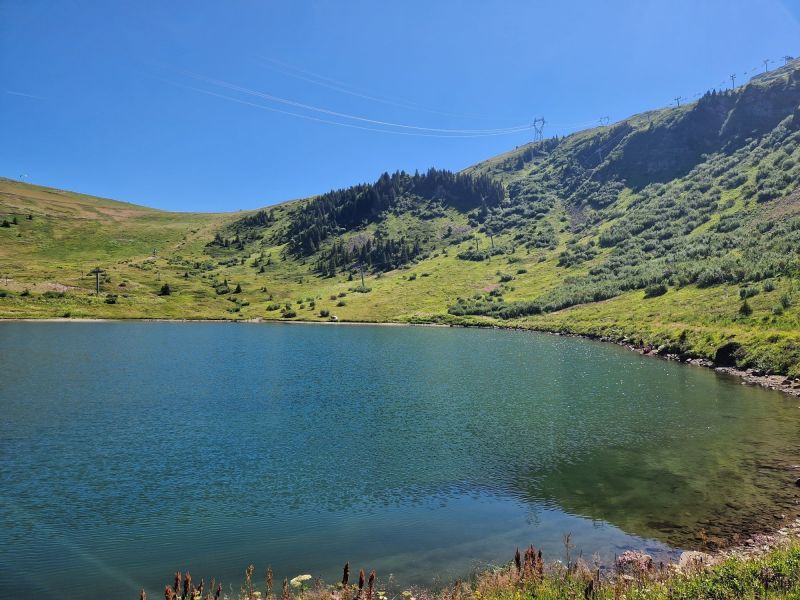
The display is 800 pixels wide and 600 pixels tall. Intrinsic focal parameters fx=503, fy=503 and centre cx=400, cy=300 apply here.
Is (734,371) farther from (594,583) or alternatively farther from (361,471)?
(594,583)

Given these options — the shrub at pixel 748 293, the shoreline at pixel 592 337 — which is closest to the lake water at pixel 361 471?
the shoreline at pixel 592 337

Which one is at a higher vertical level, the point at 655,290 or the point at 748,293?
the point at 655,290

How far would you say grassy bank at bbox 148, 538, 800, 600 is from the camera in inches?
552

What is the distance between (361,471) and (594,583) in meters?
17.4

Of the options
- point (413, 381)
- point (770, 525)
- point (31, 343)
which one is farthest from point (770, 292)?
point (31, 343)

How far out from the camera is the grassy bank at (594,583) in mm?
14031

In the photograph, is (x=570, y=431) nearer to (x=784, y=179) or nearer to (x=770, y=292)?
(x=770, y=292)

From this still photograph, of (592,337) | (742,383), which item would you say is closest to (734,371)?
(742,383)

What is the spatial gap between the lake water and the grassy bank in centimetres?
151

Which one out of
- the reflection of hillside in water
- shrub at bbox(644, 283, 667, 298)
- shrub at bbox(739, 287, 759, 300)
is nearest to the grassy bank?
the reflection of hillside in water

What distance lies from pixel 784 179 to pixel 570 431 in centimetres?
17817

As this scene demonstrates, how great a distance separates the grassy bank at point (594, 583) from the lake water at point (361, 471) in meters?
1.51

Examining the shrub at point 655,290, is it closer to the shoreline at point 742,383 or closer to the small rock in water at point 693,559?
the shoreline at point 742,383

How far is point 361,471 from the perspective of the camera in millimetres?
31984
